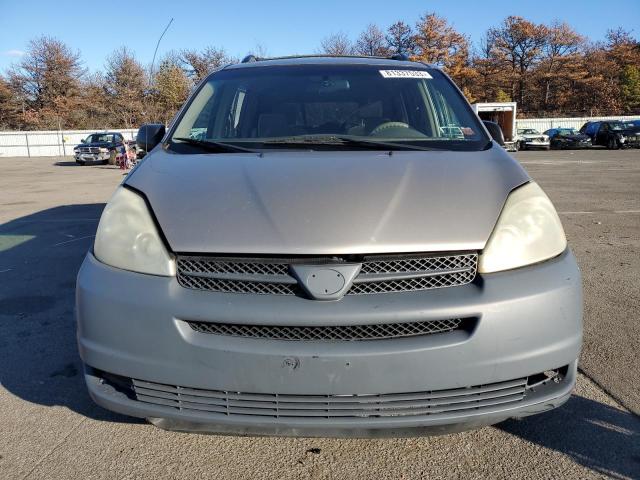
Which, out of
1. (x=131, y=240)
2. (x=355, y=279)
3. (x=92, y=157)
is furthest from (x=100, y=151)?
(x=355, y=279)

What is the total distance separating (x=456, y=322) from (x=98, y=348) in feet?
4.26

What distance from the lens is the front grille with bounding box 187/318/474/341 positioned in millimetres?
1792

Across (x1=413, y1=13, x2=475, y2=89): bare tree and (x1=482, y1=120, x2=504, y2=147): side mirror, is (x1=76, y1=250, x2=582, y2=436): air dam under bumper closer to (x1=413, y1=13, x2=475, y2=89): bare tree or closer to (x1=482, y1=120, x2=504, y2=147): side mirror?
(x1=482, y1=120, x2=504, y2=147): side mirror

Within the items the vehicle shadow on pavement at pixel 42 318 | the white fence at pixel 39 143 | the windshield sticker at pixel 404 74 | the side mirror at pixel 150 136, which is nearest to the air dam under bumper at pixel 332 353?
the vehicle shadow on pavement at pixel 42 318

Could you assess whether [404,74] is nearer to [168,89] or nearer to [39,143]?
[39,143]

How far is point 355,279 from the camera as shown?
1843 mm

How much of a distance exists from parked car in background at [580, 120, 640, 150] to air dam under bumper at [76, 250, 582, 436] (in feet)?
107

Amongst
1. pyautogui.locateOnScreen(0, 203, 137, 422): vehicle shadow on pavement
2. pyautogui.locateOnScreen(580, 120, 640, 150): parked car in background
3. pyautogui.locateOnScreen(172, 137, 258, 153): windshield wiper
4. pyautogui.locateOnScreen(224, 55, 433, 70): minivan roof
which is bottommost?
pyautogui.locateOnScreen(0, 203, 137, 422): vehicle shadow on pavement

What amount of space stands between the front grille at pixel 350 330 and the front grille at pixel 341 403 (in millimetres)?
201

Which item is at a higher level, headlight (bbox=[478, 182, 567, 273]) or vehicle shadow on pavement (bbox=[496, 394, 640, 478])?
headlight (bbox=[478, 182, 567, 273])

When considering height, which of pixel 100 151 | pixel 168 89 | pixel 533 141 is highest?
pixel 168 89

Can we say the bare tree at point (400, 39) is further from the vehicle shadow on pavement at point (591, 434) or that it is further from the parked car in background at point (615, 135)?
the vehicle shadow on pavement at point (591, 434)

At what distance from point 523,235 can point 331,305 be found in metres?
0.83

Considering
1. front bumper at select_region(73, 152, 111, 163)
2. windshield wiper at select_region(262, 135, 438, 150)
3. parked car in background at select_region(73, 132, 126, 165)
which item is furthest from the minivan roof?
front bumper at select_region(73, 152, 111, 163)
